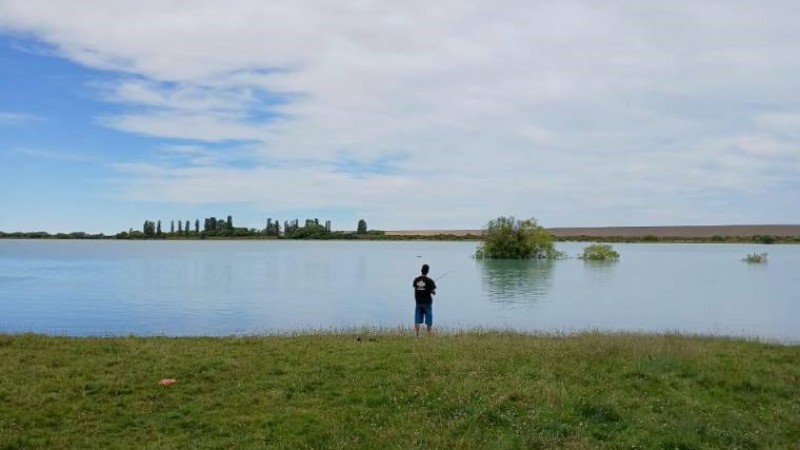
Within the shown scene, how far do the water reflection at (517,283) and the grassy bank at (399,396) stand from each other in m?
26.4

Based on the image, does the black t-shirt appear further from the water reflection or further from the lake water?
the water reflection

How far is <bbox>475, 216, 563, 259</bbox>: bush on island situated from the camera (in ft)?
295

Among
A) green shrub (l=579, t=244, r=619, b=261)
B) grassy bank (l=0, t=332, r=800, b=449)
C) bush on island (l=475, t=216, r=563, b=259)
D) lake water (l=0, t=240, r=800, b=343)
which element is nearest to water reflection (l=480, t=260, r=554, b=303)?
lake water (l=0, t=240, r=800, b=343)

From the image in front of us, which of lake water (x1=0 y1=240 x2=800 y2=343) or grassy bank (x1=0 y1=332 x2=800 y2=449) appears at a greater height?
grassy bank (x1=0 y1=332 x2=800 y2=449)

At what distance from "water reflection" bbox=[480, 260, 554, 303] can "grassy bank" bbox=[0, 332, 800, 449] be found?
2636 centimetres

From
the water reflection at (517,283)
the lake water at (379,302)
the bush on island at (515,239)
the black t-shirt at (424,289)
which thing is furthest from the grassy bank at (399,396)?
the bush on island at (515,239)

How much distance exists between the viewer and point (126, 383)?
11.2 m

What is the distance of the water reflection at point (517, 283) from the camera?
42.3 m

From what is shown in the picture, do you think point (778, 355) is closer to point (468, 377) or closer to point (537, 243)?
point (468, 377)

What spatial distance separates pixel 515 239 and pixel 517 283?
37480 mm

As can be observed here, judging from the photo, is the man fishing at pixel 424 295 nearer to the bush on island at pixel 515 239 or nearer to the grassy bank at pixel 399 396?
the grassy bank at pixel 399 396

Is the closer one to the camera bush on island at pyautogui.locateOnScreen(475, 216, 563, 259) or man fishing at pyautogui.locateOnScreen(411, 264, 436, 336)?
man fishing at pyautogui.locateOnScreen(411, 264, 436, 336)

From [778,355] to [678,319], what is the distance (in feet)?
63.1

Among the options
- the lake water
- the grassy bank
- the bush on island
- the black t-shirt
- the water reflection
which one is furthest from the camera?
the bush on island
